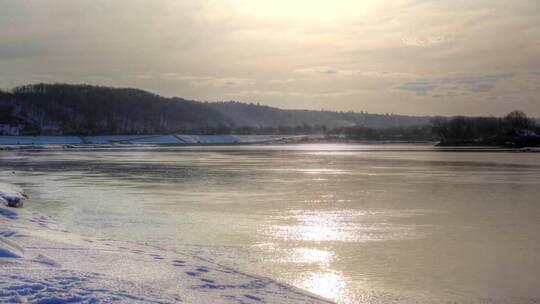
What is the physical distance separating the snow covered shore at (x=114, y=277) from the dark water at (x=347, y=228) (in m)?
0.78

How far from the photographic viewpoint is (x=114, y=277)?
7.39m

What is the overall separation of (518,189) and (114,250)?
16.4 metres

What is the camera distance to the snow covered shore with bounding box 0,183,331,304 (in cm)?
642

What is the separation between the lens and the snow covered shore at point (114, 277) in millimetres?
6418

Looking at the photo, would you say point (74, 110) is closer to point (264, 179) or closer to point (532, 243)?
point (264, 179)

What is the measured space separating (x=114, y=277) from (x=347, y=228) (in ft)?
21.7

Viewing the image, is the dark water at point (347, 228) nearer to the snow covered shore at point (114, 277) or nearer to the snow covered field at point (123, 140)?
the snow covered shore at point (114, 277)

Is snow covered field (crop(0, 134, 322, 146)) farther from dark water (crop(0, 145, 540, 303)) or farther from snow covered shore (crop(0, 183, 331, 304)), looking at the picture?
snow covered shore (crop(0, 183, 331, 304))

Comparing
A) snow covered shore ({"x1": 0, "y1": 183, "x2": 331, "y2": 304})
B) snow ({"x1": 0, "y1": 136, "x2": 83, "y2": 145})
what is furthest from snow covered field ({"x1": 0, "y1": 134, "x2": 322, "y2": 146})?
snow covered shore ({"x1": 0, "y1": 183, "x2": 331, "y2": 304})

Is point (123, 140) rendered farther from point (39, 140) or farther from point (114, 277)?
point (114, 277)

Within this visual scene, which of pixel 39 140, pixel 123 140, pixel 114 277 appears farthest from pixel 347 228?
pixel 123 140

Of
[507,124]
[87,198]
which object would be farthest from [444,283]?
[507,124]

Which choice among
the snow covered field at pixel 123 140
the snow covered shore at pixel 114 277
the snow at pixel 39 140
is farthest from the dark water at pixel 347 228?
the snow covered field at pixel 123 140

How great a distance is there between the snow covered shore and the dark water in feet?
2.55
